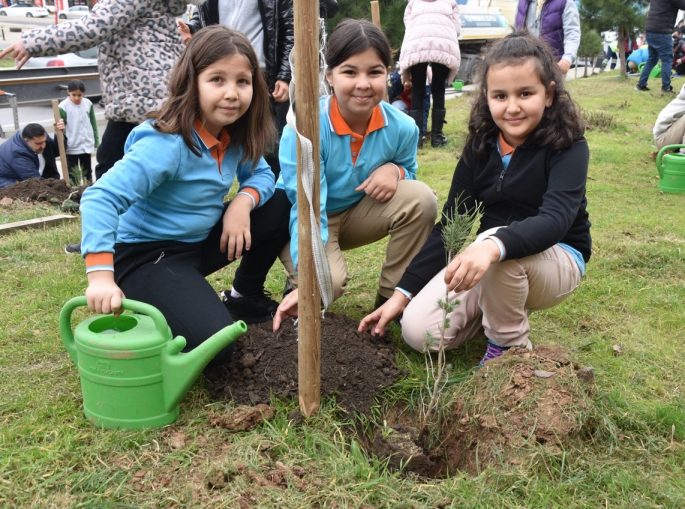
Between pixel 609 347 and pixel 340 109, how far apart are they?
1563 mm

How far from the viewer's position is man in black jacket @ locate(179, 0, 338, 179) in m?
3.87

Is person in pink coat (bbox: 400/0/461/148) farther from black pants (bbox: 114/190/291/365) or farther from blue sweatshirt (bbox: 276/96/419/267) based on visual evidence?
black pants (bbox: 114/190/291/365)

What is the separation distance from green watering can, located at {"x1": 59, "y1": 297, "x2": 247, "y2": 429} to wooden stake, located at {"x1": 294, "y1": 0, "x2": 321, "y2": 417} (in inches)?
8.3

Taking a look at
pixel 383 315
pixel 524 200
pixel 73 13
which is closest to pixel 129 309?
pixel 383 315

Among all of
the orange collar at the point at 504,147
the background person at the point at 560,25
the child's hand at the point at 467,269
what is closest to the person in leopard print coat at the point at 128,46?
the orange collar at the point at 504,147

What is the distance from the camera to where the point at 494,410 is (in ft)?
6.23

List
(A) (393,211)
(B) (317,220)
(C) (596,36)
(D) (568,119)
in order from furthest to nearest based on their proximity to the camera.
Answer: (C) (596,36) → (A) (393,211) → (D) (568,119) → (B) (317,220)

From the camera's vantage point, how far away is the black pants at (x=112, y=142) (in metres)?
3.62

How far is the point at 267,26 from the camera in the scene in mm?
3902

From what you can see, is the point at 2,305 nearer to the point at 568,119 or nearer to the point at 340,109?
the point at 340,109

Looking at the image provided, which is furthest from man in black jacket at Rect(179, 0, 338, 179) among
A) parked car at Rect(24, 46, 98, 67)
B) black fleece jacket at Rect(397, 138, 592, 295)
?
parked car at Rect(24, 46, 98, 67)

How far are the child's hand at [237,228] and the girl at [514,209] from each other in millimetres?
598

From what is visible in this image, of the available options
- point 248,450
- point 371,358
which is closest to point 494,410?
point 371,358

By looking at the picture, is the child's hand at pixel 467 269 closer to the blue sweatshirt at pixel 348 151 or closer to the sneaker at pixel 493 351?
the sneaker at pixel 493 351
